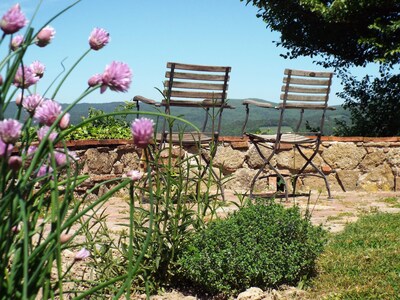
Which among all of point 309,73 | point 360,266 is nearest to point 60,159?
point 360,266

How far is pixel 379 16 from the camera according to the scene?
1096cm

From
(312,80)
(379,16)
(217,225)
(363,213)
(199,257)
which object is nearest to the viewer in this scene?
(199,257)

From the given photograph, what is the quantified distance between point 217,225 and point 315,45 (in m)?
8.76

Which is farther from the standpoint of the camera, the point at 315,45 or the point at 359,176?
A: the point at 315,45

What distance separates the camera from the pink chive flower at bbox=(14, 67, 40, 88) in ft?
6.12

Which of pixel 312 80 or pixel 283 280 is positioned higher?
pixel 312 80

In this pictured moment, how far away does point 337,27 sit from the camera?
37.2 ft

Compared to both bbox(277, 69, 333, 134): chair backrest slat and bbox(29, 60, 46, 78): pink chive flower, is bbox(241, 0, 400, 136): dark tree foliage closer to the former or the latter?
bbox(277, 69, 333, 134): chair backrest slat

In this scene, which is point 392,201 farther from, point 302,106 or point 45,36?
point 45,36

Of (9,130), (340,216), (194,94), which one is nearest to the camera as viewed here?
(9,130)

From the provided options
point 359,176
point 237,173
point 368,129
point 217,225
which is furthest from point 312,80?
point 368,129

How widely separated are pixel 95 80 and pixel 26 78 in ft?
1.18

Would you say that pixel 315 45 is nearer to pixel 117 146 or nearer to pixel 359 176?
pixel 359 176

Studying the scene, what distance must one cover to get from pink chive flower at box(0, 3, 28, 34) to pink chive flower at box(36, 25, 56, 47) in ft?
0.59
